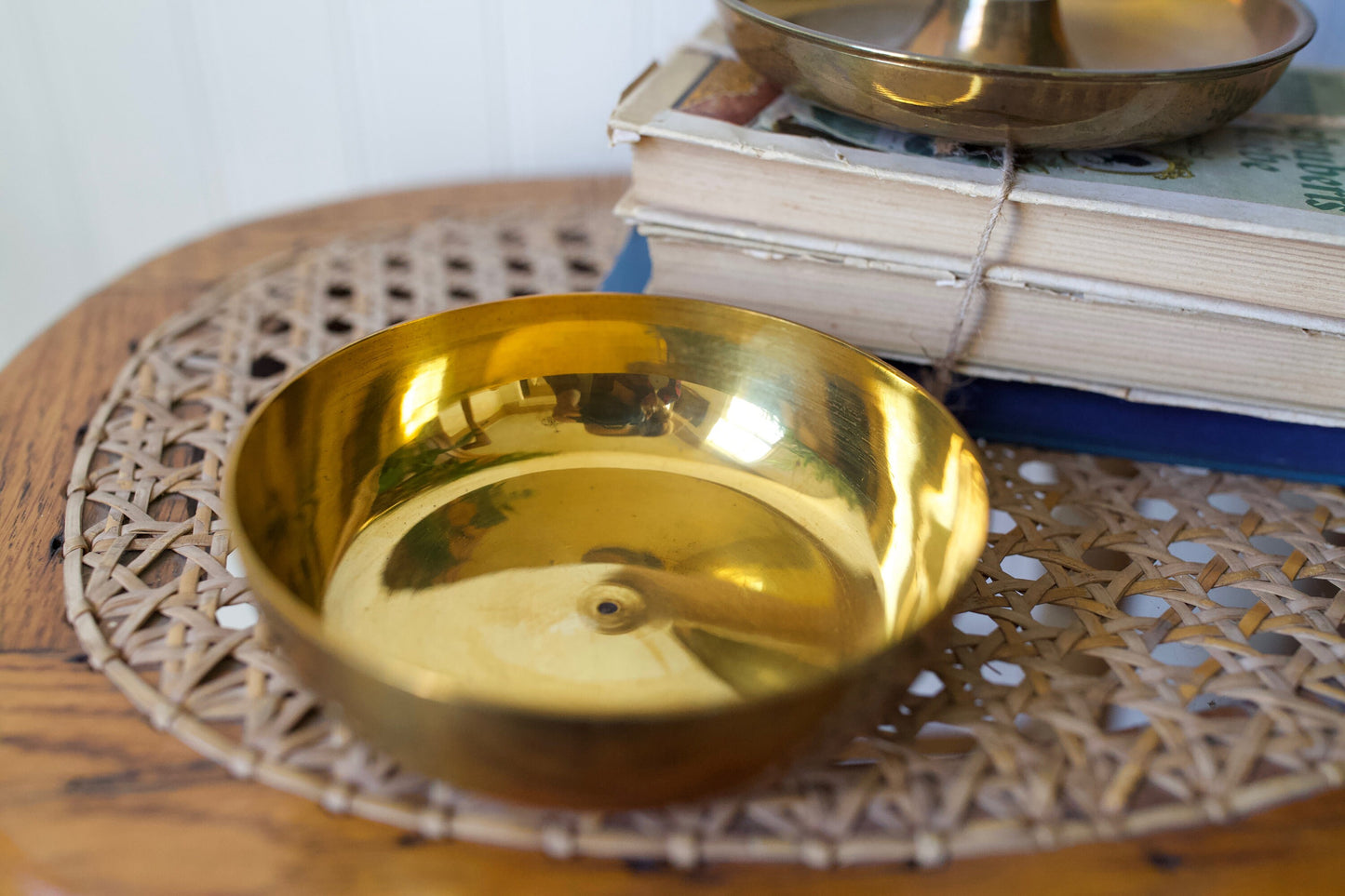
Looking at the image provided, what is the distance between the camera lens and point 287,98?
752mm

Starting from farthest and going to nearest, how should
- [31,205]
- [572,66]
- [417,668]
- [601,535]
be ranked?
[31,205] → [572,66] → [601,535] → [417,668]

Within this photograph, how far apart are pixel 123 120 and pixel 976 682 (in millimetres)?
775


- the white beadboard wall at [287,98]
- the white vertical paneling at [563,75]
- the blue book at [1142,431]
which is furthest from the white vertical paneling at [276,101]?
the blue book at [1142,431]

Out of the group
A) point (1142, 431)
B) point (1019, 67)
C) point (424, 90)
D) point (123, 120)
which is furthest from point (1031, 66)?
point (123, 120)

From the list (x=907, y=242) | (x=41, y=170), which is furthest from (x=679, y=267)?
(x=41, y=170)

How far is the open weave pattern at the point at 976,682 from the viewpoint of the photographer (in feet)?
0.91

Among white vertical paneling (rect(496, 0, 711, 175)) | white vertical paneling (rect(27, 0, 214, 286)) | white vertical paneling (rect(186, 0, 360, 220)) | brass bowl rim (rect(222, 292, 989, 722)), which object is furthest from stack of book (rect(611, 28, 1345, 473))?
white vertical paneling (rect(27, 0, 214, 286))

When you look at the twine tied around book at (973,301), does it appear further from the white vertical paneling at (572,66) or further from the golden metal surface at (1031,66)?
the white vertical paneling at (572,66)

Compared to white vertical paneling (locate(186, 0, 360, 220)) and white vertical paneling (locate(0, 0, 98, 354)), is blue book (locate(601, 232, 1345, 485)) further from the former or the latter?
white vertical paneling (locate(0, 0, 98, 354))

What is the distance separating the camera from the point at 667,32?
2.29ft

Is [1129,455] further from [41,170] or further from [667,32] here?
[41,170]

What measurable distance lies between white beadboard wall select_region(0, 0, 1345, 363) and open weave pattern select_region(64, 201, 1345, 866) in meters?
0.34

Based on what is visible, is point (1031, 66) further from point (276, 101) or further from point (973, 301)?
point (276, 101)

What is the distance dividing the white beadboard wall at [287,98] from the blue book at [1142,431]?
0.38 metres
